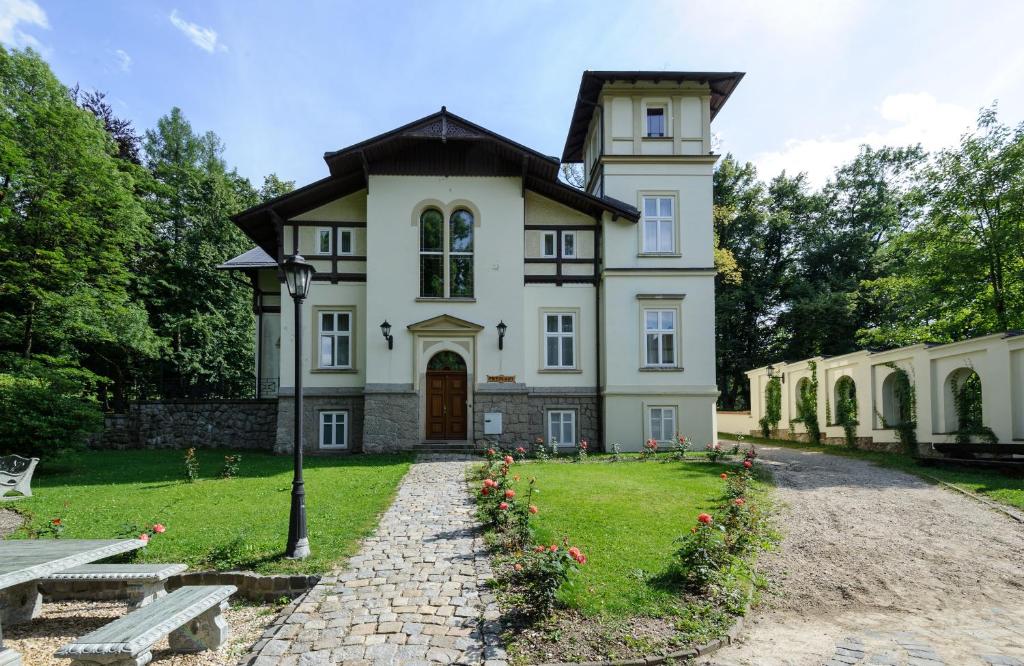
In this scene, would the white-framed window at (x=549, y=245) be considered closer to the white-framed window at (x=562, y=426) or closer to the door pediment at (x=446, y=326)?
the door pediment at (x=446, y=326)

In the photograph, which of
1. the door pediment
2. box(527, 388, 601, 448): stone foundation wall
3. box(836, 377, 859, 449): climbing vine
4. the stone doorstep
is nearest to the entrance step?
box(527, 388, 601, 448): stone foundation wall

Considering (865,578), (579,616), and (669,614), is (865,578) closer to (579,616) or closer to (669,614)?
(669,614)

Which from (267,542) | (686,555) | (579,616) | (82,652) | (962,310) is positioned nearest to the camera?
(82,652)

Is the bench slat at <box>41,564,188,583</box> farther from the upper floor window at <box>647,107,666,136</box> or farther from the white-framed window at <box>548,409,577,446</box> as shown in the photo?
the upper floor window at <box>647,107,666,136</box>

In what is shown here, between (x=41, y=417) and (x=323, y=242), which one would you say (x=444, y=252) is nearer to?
(x=323, y=242)

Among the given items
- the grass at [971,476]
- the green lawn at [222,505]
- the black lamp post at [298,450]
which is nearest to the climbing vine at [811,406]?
the grass at [971,476]

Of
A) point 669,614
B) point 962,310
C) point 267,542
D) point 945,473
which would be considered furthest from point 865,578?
point 962,310

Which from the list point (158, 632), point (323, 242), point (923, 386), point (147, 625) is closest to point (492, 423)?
point (323, 242)

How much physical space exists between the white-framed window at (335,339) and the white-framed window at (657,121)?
1065 cm

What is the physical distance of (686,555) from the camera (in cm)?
618

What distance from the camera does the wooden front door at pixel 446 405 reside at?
17.1 metres

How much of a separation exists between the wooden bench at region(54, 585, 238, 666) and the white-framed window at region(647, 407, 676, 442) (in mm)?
13372

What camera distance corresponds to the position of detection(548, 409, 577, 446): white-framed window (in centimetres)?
1739

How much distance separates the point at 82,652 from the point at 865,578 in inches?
288
